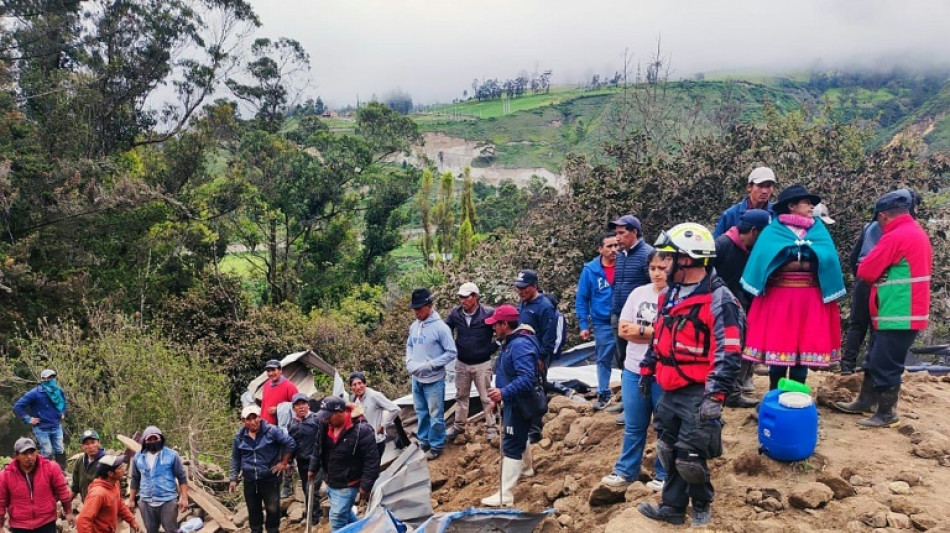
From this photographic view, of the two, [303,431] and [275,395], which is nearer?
[303,431]

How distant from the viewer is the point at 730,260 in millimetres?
4961

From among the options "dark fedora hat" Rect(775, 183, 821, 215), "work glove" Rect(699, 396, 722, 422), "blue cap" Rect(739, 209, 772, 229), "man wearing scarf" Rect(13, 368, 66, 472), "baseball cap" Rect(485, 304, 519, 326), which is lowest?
"man wearing scarf" Rect(13, 368, 66, 472)

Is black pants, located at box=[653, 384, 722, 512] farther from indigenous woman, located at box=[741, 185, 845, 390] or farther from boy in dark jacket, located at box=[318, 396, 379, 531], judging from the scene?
boy in dark jacket, located at box=[318, 396, 379, 531]

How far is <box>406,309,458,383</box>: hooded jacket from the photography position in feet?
21.7

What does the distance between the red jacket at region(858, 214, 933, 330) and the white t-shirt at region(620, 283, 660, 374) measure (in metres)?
1.59

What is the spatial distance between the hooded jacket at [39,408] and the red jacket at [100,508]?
175 inches

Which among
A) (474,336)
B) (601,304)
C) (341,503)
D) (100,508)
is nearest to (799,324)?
(601,304)

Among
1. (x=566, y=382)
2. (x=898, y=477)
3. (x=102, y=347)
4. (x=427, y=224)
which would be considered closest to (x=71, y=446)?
(x=102, y=347)

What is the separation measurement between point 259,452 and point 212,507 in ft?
8.04

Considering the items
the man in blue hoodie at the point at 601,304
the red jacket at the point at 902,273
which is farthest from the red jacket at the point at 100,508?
the red jacket at the point at 902,273

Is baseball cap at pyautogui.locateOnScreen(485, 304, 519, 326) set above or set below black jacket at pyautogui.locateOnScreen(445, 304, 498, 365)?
above

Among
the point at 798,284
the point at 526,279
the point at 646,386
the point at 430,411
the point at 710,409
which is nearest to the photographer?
the point at 710,409

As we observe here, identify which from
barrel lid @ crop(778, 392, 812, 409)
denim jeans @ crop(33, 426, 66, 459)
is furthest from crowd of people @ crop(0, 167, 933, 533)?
denim jeans @ crop(33, 426, 66, 459)

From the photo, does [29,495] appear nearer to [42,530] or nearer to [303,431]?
[42,530]
